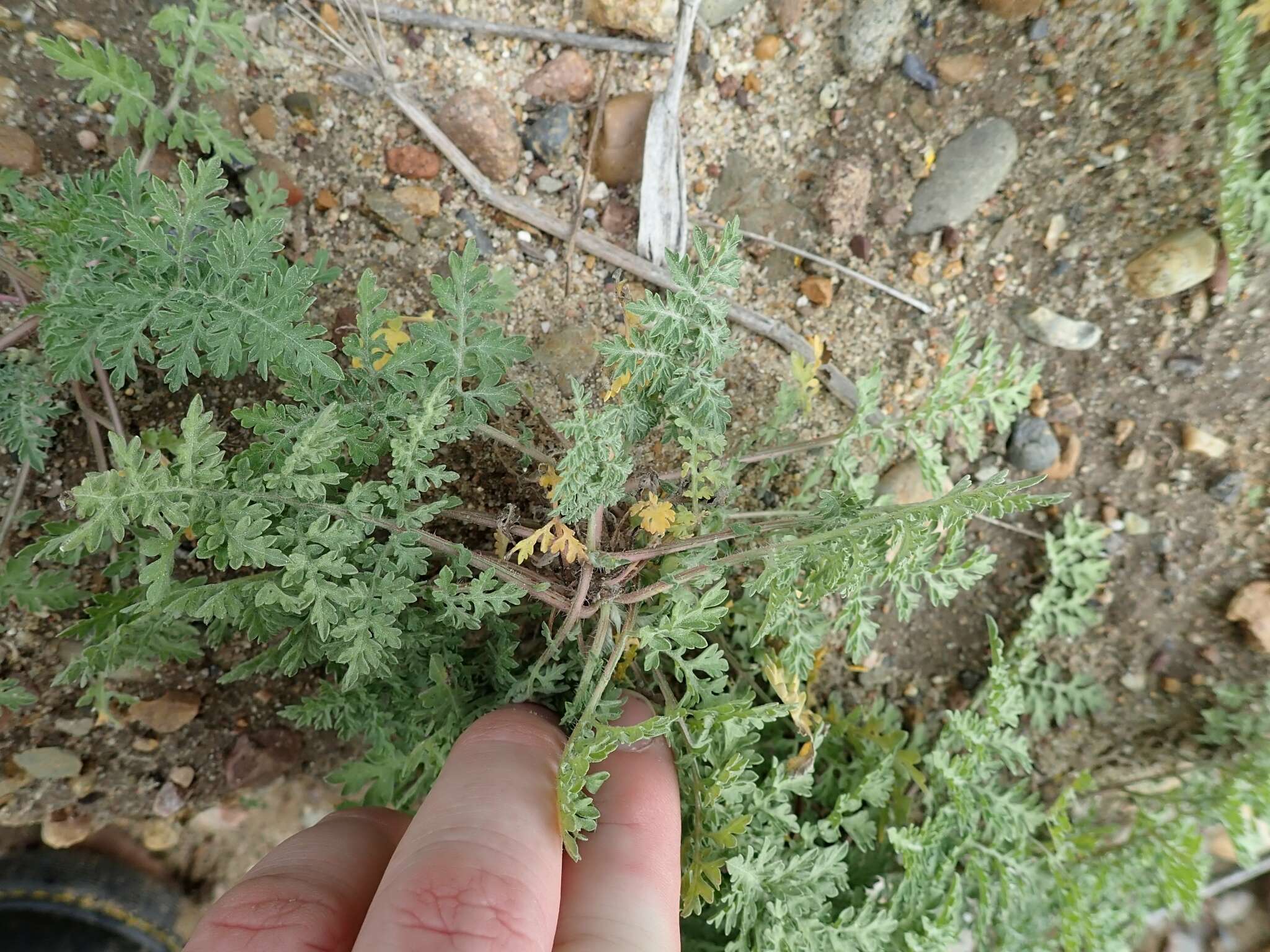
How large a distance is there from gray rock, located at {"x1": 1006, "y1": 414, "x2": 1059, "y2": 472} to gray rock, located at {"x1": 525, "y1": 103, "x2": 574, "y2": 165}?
2112 millimetres

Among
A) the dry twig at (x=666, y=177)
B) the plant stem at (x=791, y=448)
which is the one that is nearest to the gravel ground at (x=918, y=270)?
the dry twig at (x=666, y=177)

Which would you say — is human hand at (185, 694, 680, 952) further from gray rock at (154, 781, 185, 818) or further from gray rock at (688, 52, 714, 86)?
gray rock at (688, 52, 714, 86)

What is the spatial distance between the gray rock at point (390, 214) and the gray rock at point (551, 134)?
532 mm

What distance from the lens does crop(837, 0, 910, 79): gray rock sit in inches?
116

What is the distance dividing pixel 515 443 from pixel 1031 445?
218 centimetres

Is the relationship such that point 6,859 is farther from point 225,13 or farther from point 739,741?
point 225,13

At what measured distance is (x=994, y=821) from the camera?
2.81 m

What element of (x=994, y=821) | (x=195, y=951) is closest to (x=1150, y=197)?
(x=994, y=821)

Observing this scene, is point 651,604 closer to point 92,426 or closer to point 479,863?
point 479,863

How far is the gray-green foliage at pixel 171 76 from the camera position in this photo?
2301 mm

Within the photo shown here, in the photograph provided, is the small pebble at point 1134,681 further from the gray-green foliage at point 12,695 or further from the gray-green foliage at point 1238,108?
the gray-green foliage at point 12,695

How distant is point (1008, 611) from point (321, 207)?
3.11 m

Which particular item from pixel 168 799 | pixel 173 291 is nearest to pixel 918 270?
pixel 173 291

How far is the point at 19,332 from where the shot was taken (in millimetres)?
2285
